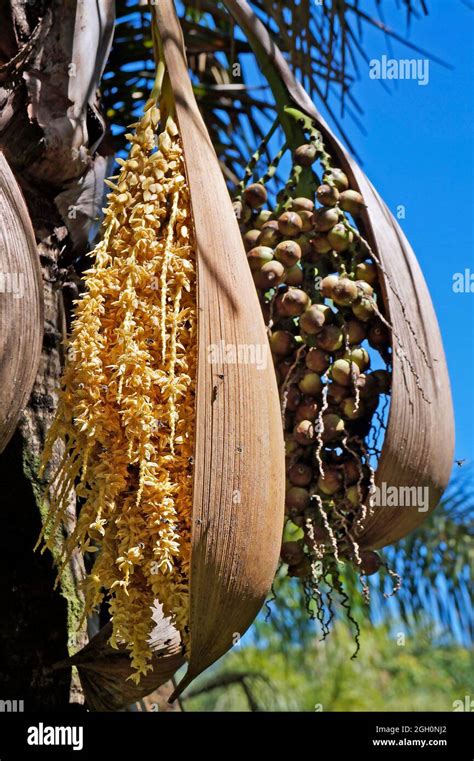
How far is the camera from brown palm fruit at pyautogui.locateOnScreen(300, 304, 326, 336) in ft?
4.19

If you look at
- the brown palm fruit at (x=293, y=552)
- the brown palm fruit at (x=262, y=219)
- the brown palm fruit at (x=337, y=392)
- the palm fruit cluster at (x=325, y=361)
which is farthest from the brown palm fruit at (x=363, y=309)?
the brown palm fruit at (x=293, y=552)

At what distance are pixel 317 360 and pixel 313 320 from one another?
0.06 meters

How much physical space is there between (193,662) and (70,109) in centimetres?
78

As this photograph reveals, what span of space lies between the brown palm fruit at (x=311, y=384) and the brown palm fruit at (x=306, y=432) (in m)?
0.04

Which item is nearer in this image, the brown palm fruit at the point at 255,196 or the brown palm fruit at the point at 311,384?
the brown palm fruit at the point at 311,384

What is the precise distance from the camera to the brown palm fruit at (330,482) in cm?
129

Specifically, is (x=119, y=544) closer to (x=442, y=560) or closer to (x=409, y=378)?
(x=409, y=378)

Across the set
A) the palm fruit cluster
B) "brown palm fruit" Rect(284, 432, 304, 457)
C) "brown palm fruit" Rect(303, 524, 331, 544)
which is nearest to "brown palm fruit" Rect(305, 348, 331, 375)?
the palm fruit cluster

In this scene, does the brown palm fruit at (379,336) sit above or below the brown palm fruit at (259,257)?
below

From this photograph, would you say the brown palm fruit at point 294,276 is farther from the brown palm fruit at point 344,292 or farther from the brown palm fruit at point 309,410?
the brown palm fruit at point 309,410

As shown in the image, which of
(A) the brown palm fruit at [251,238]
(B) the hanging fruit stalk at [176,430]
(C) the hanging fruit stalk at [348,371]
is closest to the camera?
(B) the hanging fruit stalk at [176,430]

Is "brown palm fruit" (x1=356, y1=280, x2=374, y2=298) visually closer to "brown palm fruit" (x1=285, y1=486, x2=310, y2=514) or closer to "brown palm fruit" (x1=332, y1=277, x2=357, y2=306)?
"brown palm fruit" (x1=332, y1=277, x2=357, y2=306)
